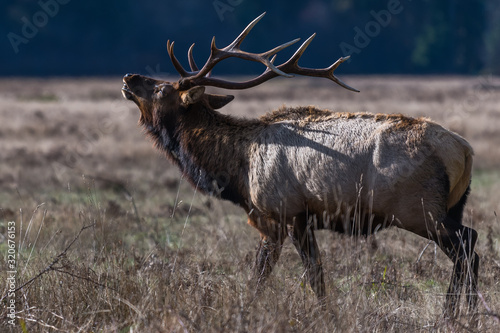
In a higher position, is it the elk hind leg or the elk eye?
the elk eye

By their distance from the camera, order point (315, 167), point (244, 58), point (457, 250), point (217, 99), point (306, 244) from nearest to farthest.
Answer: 1. point (457, 250)
2. point (315, 167)
3. point (306, 244)
4. point (244, 58)
5. point (217, 99)

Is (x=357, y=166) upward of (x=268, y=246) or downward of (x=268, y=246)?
upward

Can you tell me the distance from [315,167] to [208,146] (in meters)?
1.14

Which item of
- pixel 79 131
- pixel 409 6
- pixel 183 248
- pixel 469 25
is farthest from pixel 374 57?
pixel 183 248

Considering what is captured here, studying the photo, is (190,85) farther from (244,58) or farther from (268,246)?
(268,246)

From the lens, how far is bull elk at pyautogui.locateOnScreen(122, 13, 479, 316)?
5.43 m

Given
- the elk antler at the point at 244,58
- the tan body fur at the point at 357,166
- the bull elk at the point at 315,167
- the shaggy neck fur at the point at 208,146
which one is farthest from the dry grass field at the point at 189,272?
the elk antler at the point at 244,58

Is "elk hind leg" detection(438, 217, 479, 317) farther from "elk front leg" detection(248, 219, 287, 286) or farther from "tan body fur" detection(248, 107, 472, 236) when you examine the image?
"elk front leg" detection(248, 219, 287, 286)

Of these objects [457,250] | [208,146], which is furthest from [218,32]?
[457,250]

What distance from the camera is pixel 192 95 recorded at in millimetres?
6504

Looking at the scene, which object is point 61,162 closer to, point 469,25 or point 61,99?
point 61,99

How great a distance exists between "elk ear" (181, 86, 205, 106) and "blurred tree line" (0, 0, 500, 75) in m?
60.4

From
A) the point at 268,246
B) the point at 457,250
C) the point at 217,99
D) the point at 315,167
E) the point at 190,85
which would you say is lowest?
the point at 268,246

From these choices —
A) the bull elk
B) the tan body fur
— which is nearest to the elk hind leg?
the bull elk
